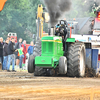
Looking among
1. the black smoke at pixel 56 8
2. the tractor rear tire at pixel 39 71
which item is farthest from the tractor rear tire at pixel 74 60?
the black smoke at pixel 56 8

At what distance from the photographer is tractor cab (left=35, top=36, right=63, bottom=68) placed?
12.4 meters

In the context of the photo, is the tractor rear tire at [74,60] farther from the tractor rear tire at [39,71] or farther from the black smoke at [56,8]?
the black smoke at [56,8]

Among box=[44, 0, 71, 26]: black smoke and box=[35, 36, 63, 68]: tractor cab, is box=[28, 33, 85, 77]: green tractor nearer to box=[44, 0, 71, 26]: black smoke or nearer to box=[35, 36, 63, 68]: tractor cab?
box=[35, 36, 63, 68]: tractor cab

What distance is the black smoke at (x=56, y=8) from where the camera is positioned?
14.7 meters

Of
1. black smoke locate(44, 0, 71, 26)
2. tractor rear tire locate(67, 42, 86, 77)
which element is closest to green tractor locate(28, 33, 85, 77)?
tractor rear tire locate(67, 42, 86, 77)

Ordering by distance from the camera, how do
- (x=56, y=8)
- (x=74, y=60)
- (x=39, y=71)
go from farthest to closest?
(x=56, y=8) < (x=39, y=71) < (x=74, y=60)

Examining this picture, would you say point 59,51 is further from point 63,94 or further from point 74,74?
point 63,94

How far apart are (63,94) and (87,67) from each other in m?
6.94

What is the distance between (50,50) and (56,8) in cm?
347

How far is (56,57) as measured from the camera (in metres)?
12.9

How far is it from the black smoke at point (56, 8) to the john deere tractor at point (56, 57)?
4.14ft

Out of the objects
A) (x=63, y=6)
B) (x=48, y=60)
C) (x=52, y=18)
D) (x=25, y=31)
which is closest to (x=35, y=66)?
(x=48, y=60)

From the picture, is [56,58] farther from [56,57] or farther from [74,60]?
[74,60]

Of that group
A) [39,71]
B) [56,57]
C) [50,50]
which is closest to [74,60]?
[56,57]
